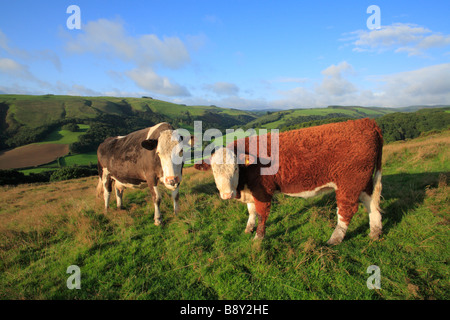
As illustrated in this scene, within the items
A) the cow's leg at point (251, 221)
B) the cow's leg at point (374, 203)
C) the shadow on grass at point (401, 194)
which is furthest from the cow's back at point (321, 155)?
the shadow on grass at point (401, 194)

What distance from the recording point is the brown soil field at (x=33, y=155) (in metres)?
54.3

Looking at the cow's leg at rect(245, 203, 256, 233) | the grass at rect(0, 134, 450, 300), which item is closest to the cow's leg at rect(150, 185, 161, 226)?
the grass at rect(0, 134, 450, 300)

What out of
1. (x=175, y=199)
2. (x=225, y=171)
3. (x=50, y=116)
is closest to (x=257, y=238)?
(x=225, y=171)

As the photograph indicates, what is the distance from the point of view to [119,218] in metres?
5.68

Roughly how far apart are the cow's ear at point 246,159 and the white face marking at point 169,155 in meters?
1.66

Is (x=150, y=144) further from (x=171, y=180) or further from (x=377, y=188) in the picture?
(x=377, y=188)

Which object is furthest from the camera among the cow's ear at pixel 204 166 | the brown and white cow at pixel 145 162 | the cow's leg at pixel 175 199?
the cow's leg at pixel 175 199

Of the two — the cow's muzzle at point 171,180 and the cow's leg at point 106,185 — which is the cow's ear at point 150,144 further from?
the cow's leg at point 106,185

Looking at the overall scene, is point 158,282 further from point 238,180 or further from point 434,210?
point 434,210

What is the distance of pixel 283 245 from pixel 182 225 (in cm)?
259

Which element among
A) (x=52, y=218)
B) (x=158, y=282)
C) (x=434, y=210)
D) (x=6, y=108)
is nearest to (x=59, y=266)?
(x=158, y=282)

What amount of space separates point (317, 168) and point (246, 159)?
145 cm

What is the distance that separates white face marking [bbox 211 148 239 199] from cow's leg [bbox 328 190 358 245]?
226 cm

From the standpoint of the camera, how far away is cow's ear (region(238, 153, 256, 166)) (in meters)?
4.10
